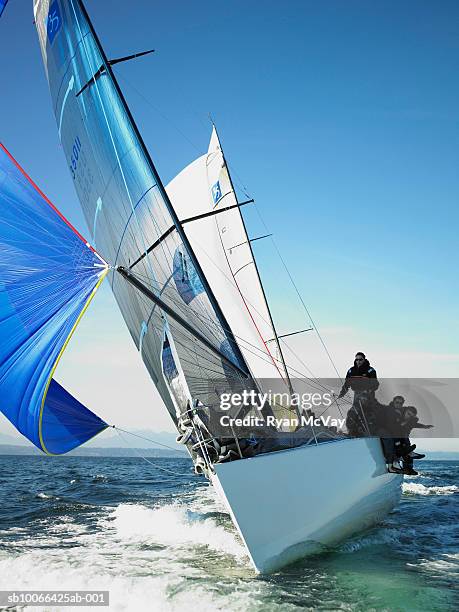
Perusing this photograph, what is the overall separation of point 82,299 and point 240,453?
6.66 feet

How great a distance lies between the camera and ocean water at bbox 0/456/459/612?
13.9 ft

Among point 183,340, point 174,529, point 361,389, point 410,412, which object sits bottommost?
point 174,529

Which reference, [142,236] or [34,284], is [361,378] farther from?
[34,284]

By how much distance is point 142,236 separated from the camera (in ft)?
21.5

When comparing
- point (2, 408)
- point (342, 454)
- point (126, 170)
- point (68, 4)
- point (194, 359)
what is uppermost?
point (68, 4)

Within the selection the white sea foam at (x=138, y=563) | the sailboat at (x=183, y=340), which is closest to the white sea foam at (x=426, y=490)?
the sailboat at (x=183, y=340)

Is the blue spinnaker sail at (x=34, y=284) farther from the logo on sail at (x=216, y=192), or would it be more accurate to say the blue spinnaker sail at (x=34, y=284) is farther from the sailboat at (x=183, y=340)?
the logo on sail at (x=216, y=192)

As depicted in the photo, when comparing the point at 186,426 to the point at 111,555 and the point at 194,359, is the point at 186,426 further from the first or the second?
the point at 111,555

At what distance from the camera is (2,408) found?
5516 millimetres

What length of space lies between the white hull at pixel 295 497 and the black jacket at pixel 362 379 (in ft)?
3.38

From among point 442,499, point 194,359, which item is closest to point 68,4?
point 194,359

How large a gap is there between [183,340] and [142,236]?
61.7 inches

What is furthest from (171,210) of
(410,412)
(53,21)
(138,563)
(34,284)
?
(410,412)

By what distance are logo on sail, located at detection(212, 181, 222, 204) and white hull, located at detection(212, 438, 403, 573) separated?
7.93 metres
